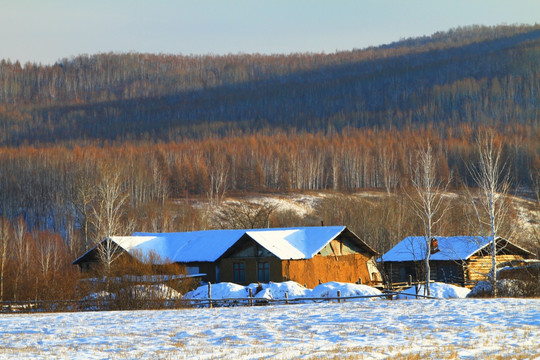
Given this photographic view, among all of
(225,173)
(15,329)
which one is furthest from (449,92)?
(15,329)

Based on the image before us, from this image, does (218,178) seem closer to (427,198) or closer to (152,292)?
(427,198)

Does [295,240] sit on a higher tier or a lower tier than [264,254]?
higher

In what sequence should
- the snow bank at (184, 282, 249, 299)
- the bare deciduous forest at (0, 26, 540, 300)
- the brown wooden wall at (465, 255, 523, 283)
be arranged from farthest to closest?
1. the bare deciduous forest at (0, 26, 540, 300)
2. the brown wooden wall at (465, 255, 523, 283)
3. the snow bank at (184, 282, 249, 299)

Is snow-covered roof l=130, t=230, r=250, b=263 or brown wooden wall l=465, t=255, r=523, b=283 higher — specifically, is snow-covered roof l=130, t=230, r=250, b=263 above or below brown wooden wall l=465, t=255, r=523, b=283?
above

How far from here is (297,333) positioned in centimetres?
1908

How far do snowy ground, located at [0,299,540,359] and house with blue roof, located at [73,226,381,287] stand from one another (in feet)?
53.8

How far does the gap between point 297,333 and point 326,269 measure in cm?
2570

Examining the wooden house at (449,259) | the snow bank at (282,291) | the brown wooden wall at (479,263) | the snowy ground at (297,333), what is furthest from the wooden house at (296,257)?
the snowy ground at (297,333)

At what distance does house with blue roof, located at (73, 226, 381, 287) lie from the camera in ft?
140

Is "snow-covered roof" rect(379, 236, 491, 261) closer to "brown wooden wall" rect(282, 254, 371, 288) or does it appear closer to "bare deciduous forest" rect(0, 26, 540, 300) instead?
"brown wooden wall" rect(282, 254, 371, 288)

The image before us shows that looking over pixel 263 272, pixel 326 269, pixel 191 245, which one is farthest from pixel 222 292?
pixel 191 245

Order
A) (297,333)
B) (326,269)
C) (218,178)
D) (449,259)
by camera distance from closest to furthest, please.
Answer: (297,333)
(326,269)
(449,259)
(218,178)

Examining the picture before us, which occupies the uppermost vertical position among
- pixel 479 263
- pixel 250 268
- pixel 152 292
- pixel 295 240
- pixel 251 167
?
pixel 251 167

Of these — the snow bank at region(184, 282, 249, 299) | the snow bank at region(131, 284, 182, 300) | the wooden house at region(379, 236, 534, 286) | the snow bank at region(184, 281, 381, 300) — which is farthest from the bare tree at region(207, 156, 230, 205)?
the snow bank at region(131, 284, 182, 300)
